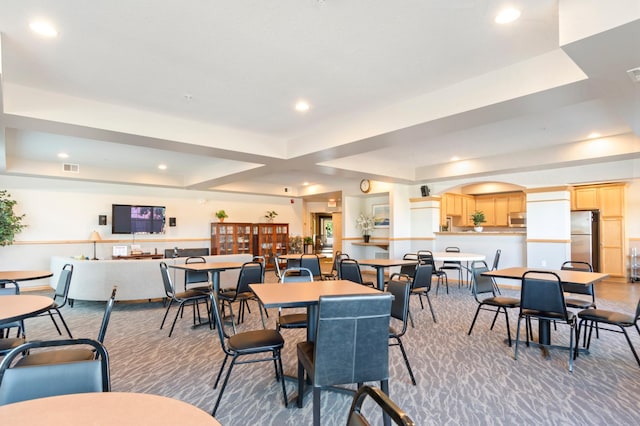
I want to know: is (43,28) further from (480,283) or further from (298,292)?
(480,283)

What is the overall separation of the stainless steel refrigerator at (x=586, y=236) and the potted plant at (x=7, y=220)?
516 inches

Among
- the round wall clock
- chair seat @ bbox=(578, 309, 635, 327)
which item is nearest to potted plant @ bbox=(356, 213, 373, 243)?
the round wall clock

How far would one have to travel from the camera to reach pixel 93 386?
133cm

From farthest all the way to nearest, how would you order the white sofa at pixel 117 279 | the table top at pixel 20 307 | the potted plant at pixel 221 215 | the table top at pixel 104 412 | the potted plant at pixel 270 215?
the potted plant at pixel 270 215 → the potted plant at pixel 221 215 → the white sofa at pixel 117 279 → the table top at pixel 20 307 → the table top at pixel 104 412

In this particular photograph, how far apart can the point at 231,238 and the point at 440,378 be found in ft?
27.2

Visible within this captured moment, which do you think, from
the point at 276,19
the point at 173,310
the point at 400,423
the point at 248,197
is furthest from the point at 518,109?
the point at 248,197

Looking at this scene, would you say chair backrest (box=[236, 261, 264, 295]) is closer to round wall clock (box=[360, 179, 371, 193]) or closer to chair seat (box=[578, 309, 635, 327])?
chair seat (box=[578, 309, 635, 327])

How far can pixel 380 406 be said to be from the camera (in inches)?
33.9

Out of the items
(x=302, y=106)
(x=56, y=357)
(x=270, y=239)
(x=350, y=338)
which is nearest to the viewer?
(x=350, y=338)

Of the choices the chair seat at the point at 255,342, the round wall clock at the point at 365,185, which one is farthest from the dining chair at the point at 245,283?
the round wall clock at the point at 365,185

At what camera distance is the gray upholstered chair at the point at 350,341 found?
1.93m

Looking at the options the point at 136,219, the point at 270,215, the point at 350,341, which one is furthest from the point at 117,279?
the point at 270,215

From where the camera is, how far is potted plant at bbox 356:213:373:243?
10.1 meters

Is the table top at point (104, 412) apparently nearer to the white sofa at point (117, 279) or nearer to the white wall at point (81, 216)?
the white sofa at point (117, 279)
